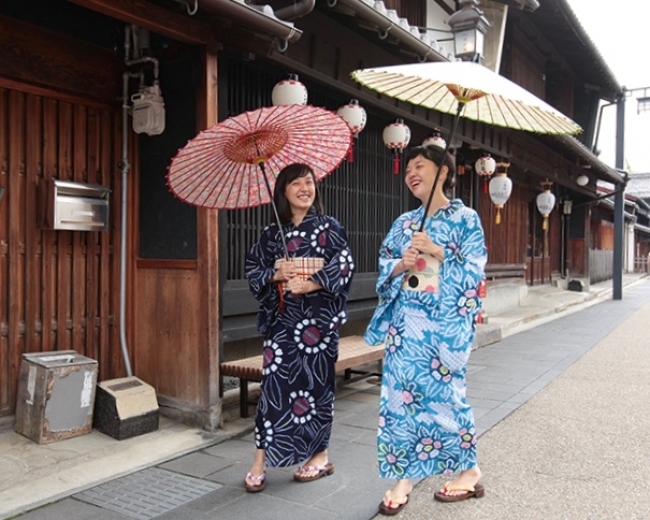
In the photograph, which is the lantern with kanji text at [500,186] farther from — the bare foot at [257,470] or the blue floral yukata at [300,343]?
the bare foot at [257,470]

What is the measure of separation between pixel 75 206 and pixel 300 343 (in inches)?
87.1

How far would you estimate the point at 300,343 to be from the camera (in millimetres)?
3699

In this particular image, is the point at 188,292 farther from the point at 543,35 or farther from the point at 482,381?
the point at 543,35

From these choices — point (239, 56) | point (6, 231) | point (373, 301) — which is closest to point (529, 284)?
point (373, 301)

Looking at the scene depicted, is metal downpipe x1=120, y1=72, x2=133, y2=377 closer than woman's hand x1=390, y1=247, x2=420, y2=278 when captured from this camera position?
No

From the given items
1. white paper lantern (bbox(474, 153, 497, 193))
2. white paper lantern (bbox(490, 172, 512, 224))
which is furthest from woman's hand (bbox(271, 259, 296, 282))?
white paper lantern (bbox(490, 172, 512, 224))

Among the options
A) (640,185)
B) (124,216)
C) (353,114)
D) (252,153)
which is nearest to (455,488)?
(252,153)

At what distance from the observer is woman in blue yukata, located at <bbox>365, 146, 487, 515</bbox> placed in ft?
11.4

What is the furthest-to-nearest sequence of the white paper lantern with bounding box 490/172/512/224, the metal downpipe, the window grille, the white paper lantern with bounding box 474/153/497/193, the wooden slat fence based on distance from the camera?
the white paper lantern with bounding box 490/172/512/224 < the white paper lantern with bounding box 474/153/497/193 < the window grille < the metal downpipe < the wooden slat fence

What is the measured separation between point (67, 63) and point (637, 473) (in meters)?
5.13

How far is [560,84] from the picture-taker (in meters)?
18.0

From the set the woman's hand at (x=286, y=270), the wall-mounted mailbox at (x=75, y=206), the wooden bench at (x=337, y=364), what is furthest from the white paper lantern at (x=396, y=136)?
the woman's hand at (x=286, y=270)

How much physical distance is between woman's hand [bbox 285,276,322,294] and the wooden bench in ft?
4.49

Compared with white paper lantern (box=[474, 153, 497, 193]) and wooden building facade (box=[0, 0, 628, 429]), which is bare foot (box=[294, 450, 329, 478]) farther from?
white paper lantern (box=[474, 153, 497, 193])
